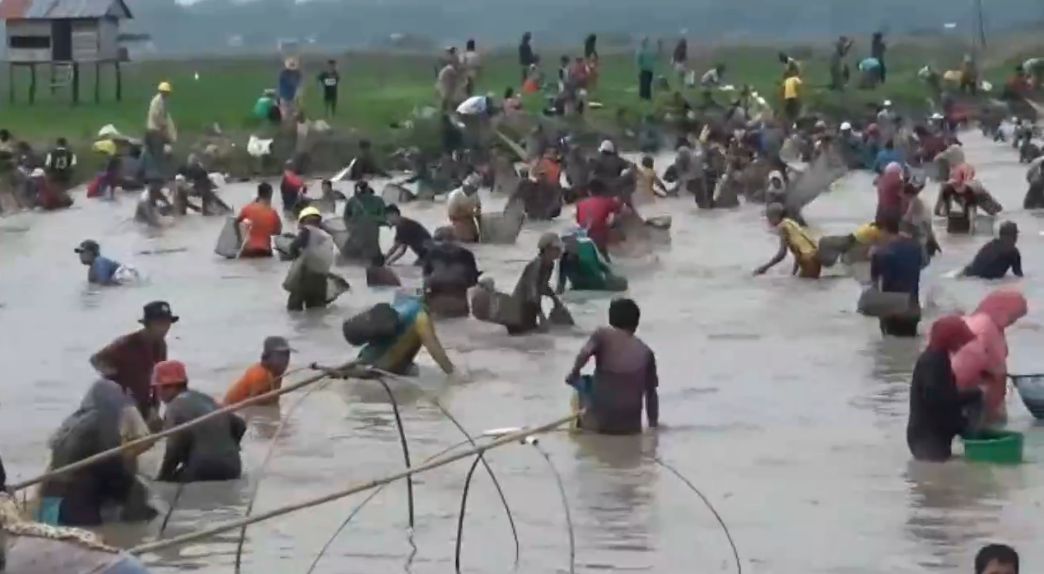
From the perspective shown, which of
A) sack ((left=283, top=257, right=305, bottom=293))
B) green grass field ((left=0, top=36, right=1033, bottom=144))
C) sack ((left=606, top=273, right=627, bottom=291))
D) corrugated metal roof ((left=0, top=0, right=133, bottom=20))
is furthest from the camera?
corrugated metal roof ((left=0, top=0, right=133, bottom=20))

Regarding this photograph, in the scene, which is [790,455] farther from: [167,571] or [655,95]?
[655,95]

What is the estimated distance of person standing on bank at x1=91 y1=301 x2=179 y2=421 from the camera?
12.5 metres

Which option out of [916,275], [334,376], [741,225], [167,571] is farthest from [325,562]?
[741,225]

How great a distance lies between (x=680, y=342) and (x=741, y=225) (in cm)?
1015

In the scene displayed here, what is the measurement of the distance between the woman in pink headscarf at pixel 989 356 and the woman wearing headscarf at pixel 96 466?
4.45 metres

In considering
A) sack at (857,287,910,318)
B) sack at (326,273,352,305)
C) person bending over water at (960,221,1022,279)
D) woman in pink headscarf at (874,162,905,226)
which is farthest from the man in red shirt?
sack at (857,287,910,318)

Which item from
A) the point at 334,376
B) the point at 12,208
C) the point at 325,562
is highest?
the point at 334,376

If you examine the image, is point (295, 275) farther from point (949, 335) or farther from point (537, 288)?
point (949, 335)

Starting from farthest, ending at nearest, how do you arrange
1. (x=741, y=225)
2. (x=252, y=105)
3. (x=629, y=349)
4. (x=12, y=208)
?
(x=252, y=105), (x=12, y=208), (x=741, y=225), (x=629, y=349)

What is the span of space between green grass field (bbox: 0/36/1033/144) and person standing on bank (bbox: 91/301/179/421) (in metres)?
→ 24.7

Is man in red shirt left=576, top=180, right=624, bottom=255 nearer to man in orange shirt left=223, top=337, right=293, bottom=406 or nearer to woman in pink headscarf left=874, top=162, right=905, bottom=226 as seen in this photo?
woman in pink headscarf left=874, top=162, right=905, bottom=226

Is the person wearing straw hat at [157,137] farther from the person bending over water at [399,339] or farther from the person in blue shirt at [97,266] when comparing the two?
the person bending over water at [399,339]

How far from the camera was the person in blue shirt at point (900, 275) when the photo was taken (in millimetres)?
17562

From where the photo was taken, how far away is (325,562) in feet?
35.5
